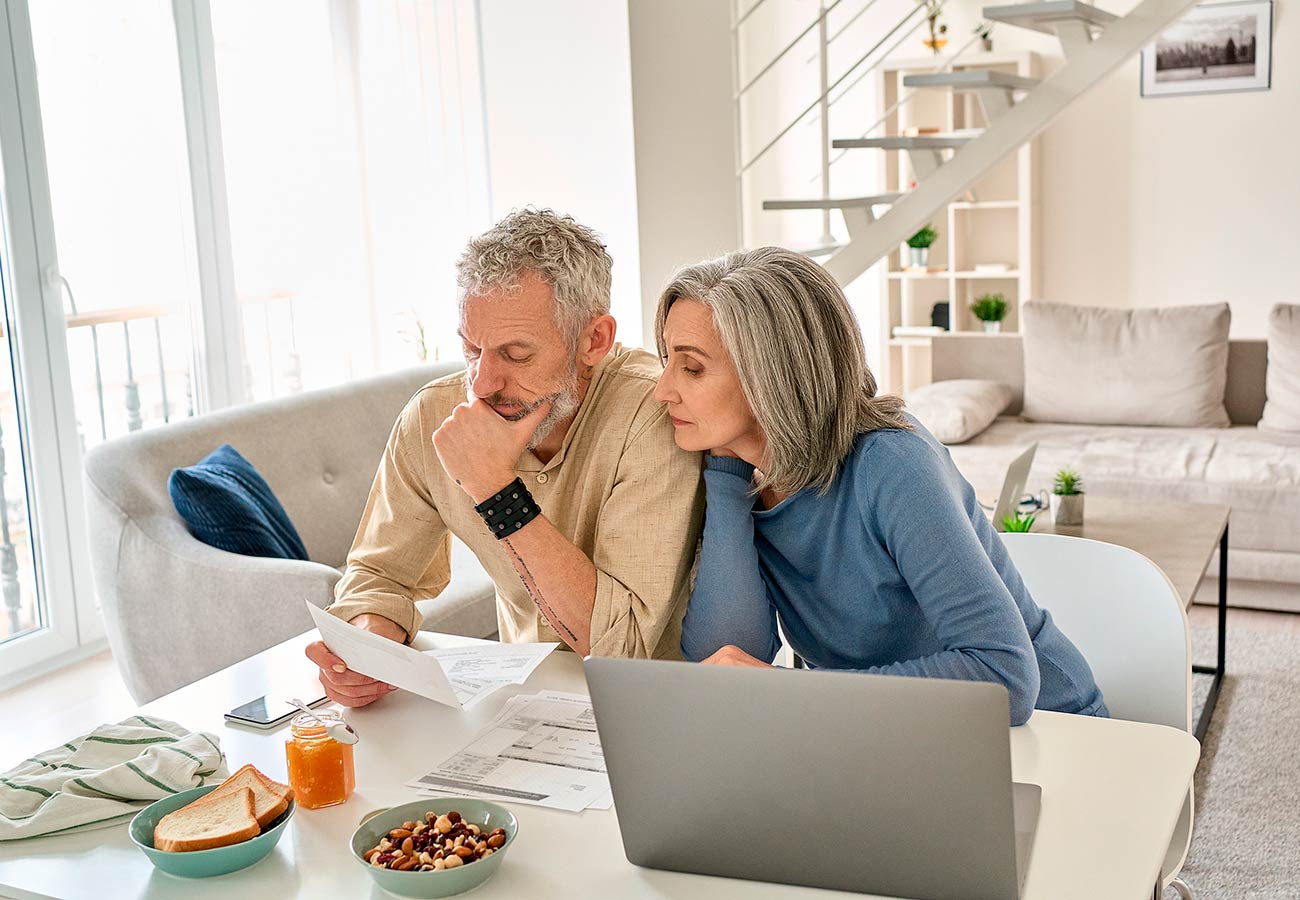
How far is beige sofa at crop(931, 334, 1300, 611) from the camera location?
147 inches

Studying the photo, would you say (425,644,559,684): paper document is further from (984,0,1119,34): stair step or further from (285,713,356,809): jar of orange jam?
(984,0,1119,34): stair step

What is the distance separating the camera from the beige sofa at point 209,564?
2592 mm

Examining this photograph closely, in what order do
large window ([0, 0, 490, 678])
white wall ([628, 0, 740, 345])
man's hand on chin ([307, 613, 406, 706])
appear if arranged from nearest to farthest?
1. man's hand on chin ([307, 613, 406, 706])
2. large window ([0, 0, 490, 678])
3. white wall ([628, 0, 740, 345])

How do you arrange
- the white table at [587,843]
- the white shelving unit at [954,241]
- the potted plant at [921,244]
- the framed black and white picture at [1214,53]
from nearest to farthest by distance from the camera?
the white table at [587,843], the framed black and white picture at [1214,53], the white shelving unit at [954,241], the potted plant at [921,244]

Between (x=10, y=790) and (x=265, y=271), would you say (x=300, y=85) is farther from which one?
(x=10, y=790)

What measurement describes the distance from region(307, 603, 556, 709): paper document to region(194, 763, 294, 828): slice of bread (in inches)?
6.0

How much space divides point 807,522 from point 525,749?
0.43 metres

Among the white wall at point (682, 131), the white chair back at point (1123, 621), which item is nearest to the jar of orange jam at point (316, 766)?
the white chair back at point (1123, 621)

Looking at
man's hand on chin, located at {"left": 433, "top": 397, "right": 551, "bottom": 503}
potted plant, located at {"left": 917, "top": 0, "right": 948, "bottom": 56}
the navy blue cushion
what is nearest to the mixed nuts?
man's hand on chin, located at {"left": 433, "top": 397, "right": 551, "bottom": 503}

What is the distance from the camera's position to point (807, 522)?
1.48 meters

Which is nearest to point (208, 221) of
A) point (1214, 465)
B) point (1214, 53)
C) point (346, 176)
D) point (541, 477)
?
point (346, 176)

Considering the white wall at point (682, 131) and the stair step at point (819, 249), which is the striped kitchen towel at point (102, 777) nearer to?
the white wall at point (682, 131)

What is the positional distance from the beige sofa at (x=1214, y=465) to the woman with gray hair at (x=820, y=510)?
7.53ft

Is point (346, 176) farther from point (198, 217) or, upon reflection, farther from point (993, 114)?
point (993, 114)
